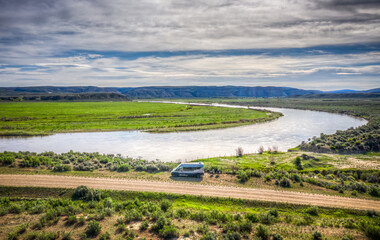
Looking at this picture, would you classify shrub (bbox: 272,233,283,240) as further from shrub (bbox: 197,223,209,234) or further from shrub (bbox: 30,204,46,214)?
shrub (bbox: 30,204,46,214)

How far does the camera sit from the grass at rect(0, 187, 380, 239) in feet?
47.4

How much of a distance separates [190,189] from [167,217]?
515cm

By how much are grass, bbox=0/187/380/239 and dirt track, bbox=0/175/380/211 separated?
36.7 inches

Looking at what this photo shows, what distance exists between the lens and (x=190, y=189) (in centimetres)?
2123

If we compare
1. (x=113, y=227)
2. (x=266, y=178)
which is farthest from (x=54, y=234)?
(x=266, y=178)

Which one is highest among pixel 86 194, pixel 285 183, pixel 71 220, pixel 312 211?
pixel 285 183

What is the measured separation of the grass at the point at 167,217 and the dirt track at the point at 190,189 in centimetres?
93

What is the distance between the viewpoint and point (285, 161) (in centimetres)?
3159

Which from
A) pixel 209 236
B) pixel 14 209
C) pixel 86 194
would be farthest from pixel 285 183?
pixel 14 209

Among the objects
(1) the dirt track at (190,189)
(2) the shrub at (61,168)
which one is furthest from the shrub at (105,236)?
(2) the shrub at (61,168)

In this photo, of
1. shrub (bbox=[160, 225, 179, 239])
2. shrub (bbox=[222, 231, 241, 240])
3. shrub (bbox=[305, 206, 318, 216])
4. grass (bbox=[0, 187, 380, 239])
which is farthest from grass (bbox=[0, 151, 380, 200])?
shrub (bbox=[160, 225, 179, 239])

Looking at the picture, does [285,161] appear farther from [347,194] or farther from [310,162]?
[347,194]

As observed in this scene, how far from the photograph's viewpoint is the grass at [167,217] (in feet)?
47.4

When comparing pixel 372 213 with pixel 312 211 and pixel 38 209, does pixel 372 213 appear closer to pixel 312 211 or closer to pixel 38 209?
pixel 312 211
